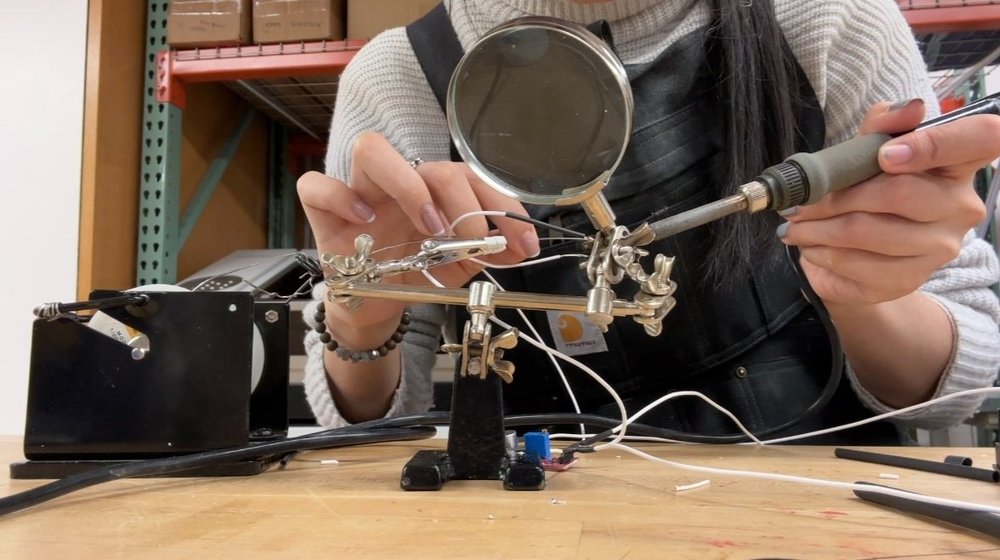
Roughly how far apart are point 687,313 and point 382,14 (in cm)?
78

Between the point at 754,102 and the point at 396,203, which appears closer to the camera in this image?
the point at 396,203

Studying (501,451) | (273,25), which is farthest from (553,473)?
(273,25)

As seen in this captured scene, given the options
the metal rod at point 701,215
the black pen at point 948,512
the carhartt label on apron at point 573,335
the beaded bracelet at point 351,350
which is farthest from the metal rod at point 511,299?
the carhartt label on apron at point 573,335

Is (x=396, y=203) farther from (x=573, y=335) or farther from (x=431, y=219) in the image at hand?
(x=573, y=335)

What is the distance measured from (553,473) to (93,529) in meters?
0.23

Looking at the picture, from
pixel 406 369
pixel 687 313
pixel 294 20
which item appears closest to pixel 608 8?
pixel 687 313

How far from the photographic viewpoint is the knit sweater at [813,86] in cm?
61

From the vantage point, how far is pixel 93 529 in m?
0.29

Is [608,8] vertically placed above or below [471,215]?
above

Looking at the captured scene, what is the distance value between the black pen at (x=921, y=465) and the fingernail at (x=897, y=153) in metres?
0.18

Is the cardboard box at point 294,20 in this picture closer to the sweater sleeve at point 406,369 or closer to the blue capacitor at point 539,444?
the sweater sleeve at point 406,369

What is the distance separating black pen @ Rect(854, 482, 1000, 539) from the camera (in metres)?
0.26

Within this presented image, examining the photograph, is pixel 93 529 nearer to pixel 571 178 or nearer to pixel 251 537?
pixel 251 537

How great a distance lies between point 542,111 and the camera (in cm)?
31
